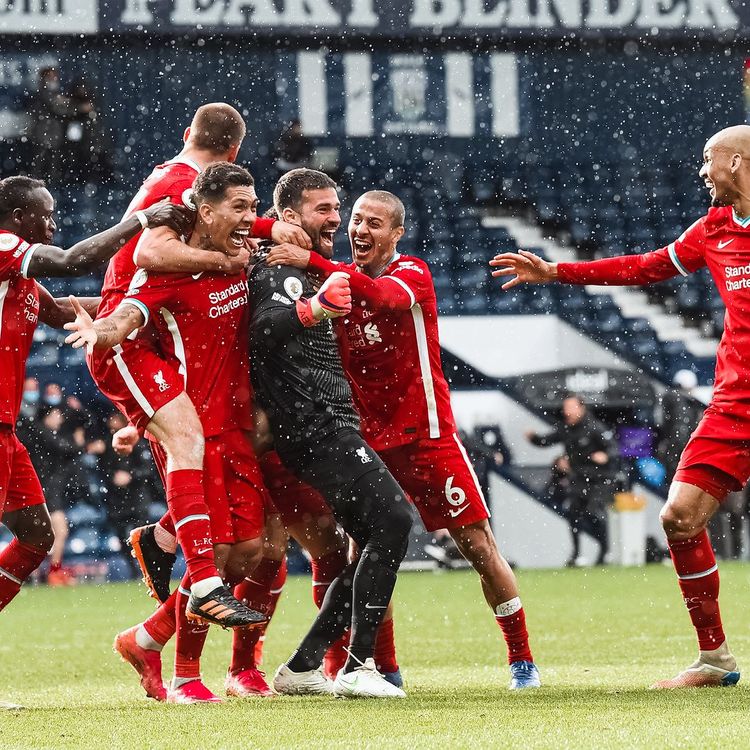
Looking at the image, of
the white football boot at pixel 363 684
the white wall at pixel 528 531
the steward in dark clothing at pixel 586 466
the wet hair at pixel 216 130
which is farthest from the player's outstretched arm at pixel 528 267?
the white wall at pixel 528 531

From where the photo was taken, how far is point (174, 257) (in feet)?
16.4

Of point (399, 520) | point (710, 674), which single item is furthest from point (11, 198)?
point (710, 674)

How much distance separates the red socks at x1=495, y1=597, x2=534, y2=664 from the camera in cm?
543

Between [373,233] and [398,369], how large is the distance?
0.56 metres

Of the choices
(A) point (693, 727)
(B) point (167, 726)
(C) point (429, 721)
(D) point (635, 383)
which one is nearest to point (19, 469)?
(B) point (167, 726)

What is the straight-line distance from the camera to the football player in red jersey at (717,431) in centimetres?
516

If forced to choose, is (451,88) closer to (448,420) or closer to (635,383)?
(635,383)

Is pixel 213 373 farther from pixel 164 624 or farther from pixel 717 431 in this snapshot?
pixel 717 431

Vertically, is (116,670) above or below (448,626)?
above

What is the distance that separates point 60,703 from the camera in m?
5.25

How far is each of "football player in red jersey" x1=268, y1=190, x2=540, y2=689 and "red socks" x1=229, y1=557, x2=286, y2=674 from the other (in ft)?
2.11

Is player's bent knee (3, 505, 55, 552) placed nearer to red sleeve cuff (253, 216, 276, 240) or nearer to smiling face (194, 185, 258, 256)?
smiling face (194, 185, 258, 256)

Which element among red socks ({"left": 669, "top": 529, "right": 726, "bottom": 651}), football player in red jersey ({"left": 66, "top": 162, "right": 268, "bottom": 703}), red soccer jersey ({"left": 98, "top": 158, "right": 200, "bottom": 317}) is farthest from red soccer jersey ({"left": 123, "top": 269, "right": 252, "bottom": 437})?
red socks ({"left": 669, "top": 529, "right": 726, "bottom": 651})

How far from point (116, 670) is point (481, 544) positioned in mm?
2465
